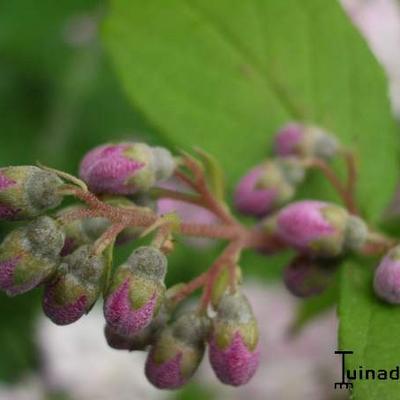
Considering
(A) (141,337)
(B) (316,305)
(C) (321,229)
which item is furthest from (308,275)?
(B) (316,305)

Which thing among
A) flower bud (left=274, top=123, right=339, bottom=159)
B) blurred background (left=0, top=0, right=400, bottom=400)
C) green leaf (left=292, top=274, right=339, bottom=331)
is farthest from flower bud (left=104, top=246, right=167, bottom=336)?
blurred background (left=0, top=0, right=400, bottom=400)

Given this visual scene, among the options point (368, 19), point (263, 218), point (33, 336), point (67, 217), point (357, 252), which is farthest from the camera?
point (33, 336)

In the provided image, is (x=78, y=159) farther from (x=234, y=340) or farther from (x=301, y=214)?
(x=234, y=340)

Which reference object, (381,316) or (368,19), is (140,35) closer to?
(381,316)

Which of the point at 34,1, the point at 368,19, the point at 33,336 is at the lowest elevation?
the point at 33,336

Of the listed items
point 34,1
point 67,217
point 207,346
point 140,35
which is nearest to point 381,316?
point 207,346

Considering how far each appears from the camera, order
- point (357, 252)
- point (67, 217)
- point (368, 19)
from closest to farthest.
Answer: point (67, 217)
point (357, 252)
point (368, 19)

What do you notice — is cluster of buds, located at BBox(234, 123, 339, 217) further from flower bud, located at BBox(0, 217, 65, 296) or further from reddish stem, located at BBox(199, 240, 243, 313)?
flower bud, located at BBox(0, 217, 65, 296)
